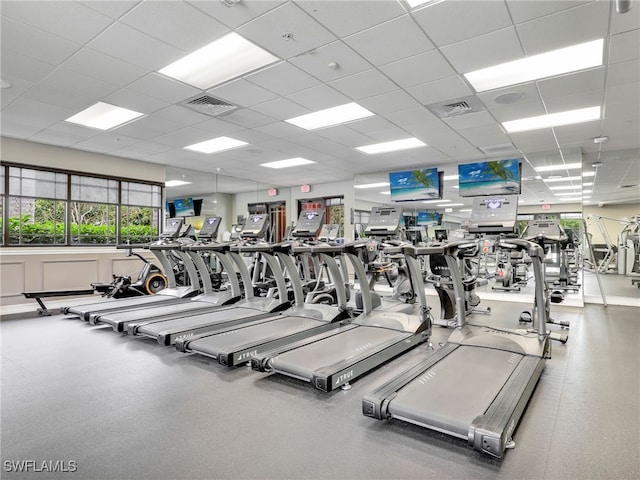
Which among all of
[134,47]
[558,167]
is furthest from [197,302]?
[558,167]

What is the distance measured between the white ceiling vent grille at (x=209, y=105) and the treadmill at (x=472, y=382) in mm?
2986

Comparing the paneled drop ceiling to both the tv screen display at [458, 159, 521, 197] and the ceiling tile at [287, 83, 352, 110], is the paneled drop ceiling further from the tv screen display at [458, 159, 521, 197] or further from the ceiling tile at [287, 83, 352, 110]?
the tv screen display at [458, 159, 521, 197]

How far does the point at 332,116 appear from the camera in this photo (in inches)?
207

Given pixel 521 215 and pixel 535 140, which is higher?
pixel 535 140

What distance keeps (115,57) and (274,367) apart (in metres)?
3.26

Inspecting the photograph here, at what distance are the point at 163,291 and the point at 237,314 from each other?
2151 mm

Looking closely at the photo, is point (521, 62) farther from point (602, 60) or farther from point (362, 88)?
point (362, 88)

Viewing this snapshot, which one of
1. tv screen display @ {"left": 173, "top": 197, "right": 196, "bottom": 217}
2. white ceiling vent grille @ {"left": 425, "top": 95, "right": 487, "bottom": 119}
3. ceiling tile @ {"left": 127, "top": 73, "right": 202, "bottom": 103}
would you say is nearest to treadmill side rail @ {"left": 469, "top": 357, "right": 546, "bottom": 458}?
white ceiling vent grille @ {"left": 425, "top": 95, "right": 487, "bottom": 119}

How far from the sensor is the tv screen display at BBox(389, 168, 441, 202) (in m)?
8.30

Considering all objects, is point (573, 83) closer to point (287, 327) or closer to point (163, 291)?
point (287, 327)

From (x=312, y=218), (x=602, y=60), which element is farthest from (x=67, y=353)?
(x=602, y=60)

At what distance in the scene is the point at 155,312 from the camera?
4867mm

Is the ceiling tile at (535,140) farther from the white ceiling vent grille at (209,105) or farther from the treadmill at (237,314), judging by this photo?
the white ceiling vent grille at (209,105)

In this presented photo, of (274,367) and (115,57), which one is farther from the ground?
(115,57)
